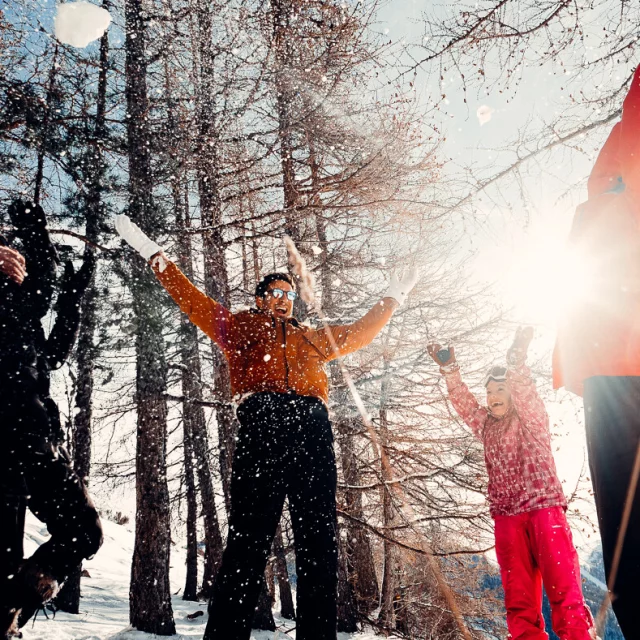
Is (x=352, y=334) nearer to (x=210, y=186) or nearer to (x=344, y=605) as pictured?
(x=210, y=186)

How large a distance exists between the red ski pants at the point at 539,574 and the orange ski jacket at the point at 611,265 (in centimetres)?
193

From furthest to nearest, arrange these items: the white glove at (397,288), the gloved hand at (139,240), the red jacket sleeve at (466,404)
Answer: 1. the red jacket sleeve at (466,404)
2. the white glove at (397,288)
3. the gloved hand at (139,240)

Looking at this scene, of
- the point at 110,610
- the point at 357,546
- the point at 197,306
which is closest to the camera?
the point at 197,306

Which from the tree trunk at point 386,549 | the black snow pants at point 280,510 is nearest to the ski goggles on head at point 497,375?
the black snow pants at point 280,510

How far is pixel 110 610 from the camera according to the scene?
7836mm

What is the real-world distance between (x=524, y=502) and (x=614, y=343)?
2207mm

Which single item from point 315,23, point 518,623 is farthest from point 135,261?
point 518,623

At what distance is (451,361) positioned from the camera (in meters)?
3.46

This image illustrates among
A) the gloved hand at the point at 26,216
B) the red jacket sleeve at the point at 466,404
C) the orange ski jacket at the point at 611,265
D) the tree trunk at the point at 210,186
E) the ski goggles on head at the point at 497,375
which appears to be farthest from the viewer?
the tree trunk at the point at 210,186

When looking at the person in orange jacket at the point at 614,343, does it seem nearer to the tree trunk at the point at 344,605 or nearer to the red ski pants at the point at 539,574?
the red ski pants at the point at 539,574

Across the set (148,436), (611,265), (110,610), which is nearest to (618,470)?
(611,265)

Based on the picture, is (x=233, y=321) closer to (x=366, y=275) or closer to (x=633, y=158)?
(x=633, y=158)

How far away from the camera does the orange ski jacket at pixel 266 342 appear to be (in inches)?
95.0

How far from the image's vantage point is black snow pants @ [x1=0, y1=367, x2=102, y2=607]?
1.70 metres
